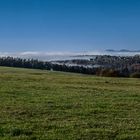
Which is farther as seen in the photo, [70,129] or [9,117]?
[9,117]

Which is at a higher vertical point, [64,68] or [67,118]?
[64,68]

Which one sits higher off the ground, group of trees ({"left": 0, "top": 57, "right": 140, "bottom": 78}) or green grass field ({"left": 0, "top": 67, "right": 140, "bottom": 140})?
group of trees ({"left": 0, "top": 57, "right": 140, "bottom": 78})

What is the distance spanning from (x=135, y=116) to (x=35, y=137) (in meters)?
4.55

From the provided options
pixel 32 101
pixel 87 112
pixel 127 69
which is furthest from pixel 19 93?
pixel 127 69

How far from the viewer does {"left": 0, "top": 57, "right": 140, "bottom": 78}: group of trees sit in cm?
6312

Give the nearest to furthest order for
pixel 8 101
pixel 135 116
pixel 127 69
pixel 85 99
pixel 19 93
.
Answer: pixel 135 116, pixel 8 101, pixel 85 99, pixel 19 93, pixel 127 69

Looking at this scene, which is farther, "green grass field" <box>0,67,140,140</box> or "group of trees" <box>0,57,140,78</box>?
"group of trees" <box>0,57,140,78</box>

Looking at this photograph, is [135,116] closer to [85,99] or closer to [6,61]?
[85,99]

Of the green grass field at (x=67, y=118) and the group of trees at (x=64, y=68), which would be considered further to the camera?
the group of trees at (x=64, y=68)

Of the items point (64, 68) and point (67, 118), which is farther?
point (64, 68)

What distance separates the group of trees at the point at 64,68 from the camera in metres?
63.1

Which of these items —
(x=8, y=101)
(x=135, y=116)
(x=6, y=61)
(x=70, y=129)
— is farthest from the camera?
(x=6, y=61)

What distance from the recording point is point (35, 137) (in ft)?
36.9

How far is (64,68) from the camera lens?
75375mm
